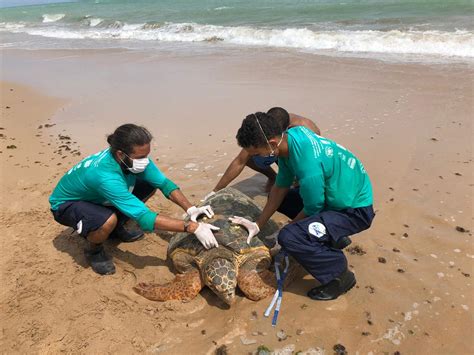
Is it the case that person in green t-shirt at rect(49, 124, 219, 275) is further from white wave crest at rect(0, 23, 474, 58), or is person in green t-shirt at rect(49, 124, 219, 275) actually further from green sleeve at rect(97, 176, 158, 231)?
white wave crest at rect(0, 23, 474, 58)

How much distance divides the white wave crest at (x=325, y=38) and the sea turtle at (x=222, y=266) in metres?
8.43

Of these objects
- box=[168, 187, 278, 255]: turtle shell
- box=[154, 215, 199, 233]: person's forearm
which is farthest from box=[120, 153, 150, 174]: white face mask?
box=[168, 187, 278, 255]: turtle shell

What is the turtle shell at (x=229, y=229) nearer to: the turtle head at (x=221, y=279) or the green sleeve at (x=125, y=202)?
the turtle head at (x=221, y=279)

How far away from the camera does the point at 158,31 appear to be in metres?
17.0

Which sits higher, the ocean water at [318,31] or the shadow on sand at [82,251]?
the ocean water at [318,31]

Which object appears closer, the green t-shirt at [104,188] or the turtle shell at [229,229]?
the green t-shirt at [104,188]

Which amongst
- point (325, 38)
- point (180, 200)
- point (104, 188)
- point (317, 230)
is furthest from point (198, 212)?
point (325, 38)

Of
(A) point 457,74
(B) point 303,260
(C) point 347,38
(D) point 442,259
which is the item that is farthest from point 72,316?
(C) point 347,38

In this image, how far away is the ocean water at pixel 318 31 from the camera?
10.1 metres

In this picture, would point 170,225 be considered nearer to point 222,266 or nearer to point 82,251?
point 222,266

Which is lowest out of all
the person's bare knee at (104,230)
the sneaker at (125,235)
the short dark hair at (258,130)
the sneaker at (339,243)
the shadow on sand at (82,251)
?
the shadow on sand at (82,251)

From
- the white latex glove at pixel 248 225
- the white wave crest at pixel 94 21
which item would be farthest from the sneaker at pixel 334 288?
the white wave crest at pixel 94 21

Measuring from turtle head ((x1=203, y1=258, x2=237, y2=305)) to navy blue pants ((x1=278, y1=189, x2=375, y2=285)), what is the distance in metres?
0.42

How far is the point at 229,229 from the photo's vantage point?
2928 mm
